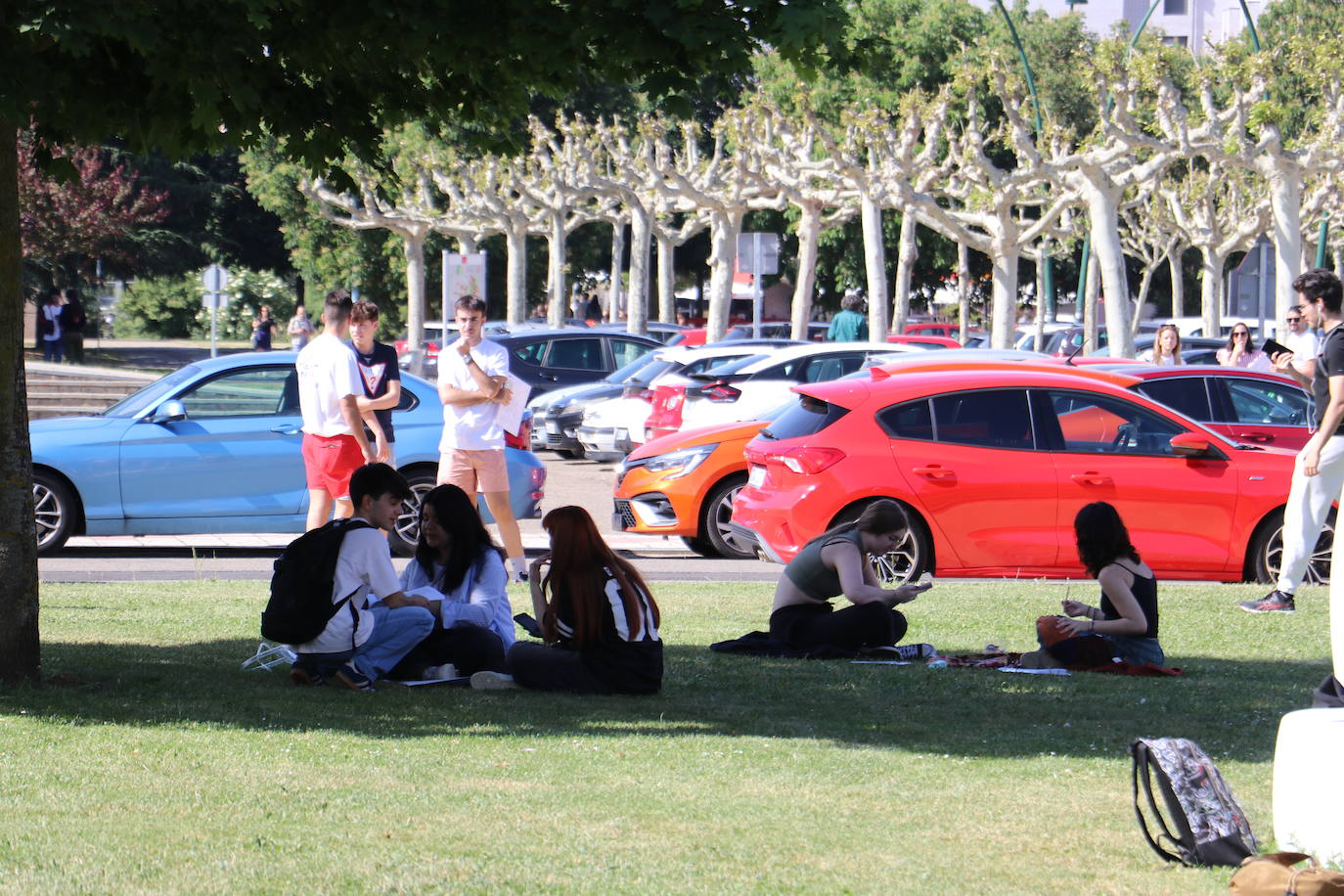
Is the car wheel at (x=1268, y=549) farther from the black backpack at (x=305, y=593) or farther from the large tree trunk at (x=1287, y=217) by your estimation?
the large tree trunk at (x=1287, y=217)

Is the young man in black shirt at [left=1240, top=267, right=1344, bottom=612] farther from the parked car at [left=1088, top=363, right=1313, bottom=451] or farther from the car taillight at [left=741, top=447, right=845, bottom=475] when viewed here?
the parked car at [left=1088, top=363, right=1313, bottom=451]

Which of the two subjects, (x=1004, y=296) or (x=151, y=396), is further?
(x=1004, y=296)

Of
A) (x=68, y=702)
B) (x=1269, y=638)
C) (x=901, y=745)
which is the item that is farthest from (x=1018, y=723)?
(x=68, y=702)

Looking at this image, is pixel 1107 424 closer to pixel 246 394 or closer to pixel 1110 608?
pixel 1110 608

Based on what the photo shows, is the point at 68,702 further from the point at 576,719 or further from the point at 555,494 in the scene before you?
the point at 555,494

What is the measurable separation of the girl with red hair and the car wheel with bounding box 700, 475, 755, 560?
605 centimetres

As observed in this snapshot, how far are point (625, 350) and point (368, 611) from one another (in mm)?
18700

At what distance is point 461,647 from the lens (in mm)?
7969

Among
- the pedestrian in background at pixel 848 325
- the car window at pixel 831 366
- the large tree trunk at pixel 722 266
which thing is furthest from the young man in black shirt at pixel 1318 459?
the large tree trunk at pixel 722 266

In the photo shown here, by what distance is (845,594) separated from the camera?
860 cm

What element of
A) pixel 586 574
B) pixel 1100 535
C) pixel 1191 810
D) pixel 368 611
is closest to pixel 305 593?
pixel 368 611

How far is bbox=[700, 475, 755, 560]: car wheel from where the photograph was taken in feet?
45.3

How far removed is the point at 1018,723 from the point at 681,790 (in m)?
1.94

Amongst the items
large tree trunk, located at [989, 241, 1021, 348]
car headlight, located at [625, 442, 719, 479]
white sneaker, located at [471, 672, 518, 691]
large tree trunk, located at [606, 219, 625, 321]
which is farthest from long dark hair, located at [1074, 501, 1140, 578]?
large tree trunk, located at [606, 219, 625, 321]
